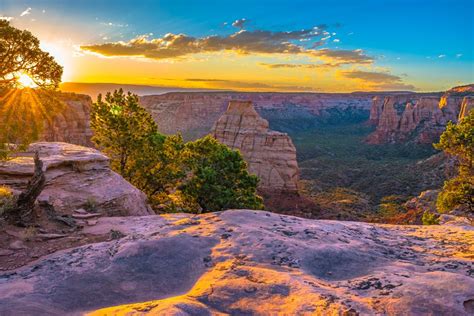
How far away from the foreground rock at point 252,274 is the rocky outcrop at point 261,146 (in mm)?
62631

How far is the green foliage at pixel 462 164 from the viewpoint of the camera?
22.2 metres

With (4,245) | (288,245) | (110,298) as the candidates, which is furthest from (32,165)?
(288,245)

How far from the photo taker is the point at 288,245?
349 inches

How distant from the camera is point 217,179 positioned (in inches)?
1000

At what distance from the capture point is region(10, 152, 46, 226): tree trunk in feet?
41.0

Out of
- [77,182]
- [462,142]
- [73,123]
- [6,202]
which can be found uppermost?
[462,142]

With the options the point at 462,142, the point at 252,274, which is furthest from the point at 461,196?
the point at 252,274

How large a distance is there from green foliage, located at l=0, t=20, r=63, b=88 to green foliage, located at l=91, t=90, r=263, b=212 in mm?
8272

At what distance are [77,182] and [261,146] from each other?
63948mm

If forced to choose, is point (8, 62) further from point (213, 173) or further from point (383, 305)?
point (383, 305)

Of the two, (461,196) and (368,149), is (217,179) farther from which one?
(368,149)

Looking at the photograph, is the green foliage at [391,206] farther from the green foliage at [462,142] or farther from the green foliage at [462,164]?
the green foliage at [462,142]

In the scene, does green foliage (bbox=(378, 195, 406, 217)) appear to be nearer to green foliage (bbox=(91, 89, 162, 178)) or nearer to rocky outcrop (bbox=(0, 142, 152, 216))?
green foliage (bbox=(91, 89, 162, 178))

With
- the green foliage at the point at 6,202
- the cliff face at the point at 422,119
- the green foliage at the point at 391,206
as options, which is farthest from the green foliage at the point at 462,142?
the cliff face at the point at 422,119
